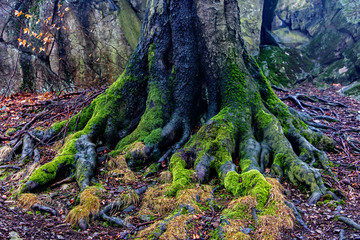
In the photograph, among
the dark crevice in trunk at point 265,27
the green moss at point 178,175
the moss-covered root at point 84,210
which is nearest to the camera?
the moss-covered root at point 84,210

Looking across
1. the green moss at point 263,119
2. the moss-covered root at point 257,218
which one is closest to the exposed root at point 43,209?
the moss-covered root at point 257,218

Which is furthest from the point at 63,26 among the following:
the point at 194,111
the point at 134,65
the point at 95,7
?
the point at 194,111

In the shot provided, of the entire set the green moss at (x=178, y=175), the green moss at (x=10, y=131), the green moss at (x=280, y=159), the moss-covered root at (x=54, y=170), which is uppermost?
the green moss at (x=10, y=131)

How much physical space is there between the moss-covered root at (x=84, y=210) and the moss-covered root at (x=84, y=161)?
0.49 meters

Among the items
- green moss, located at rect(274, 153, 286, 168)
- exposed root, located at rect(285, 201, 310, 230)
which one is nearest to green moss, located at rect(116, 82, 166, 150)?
green moss, located at rect(274, 153, 286, 168)

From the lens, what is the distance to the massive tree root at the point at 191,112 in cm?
482

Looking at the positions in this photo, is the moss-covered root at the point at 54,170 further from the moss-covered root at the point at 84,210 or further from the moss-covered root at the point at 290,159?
the moss-covered root at the point at 290,159

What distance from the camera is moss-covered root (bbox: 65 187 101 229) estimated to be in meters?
3.39

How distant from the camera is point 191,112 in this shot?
615 cm

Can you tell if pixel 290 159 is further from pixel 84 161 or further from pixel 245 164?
pixel 84 161

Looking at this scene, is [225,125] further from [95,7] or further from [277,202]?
[95,7]

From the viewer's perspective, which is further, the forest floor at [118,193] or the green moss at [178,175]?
the green moss at [178,175]

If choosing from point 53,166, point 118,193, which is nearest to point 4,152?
point 53,166

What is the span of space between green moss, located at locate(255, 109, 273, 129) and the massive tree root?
0.02 m
